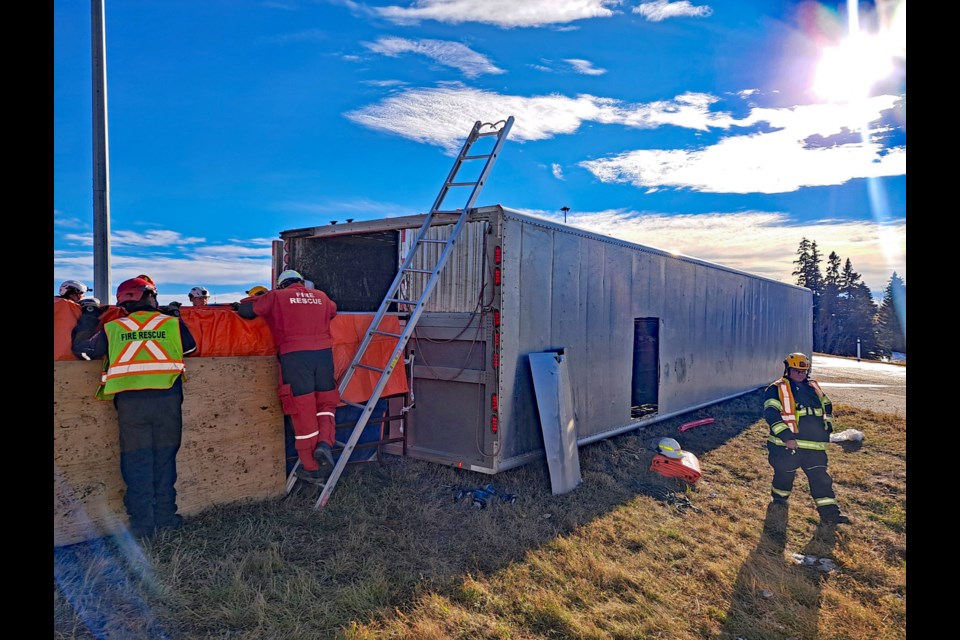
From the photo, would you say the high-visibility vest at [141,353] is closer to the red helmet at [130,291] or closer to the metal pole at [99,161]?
the red helmet at [130,291]

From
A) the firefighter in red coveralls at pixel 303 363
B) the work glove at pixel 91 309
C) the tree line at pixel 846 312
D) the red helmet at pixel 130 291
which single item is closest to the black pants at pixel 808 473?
the firefighter in red coveralls at pixel 303 363

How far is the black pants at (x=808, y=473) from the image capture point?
5.52m

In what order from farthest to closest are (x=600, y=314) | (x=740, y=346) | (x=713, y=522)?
(x=740, y=346) < (x=600, y=314) < (x=713, y=522)

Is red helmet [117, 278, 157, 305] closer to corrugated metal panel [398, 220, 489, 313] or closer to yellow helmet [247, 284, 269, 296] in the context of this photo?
yellow helmet [247, 284, 269, 296]

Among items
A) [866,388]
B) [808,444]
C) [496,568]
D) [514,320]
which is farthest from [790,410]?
[866,388]

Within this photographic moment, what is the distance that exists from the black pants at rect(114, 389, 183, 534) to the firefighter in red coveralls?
946 mm

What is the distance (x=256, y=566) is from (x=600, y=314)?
469cm

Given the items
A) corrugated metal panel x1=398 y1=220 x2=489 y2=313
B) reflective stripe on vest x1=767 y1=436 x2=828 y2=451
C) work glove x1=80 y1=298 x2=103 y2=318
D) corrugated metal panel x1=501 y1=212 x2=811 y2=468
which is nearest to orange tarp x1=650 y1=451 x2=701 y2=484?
corrugated metal panel x1=501 y1=212 x2=811 y2=468

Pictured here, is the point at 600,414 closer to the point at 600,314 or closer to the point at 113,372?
the point at 600,314

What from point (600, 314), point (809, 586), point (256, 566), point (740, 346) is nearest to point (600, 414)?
point (600, 314)

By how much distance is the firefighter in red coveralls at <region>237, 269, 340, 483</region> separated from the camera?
16.3 ft

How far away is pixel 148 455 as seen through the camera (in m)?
4.26
